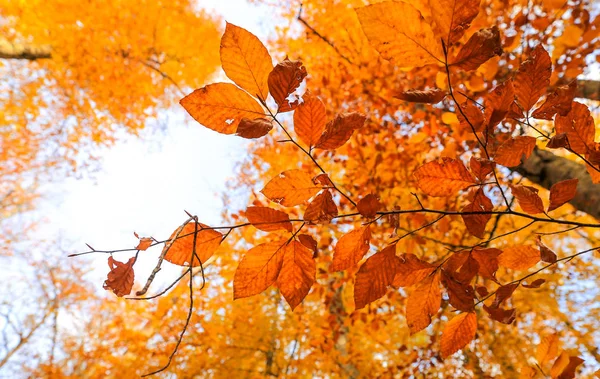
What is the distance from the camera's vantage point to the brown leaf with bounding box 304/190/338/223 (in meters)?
0.69

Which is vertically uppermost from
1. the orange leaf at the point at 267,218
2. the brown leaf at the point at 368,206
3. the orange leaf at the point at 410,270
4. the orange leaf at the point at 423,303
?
the orange leaf at the point at 267,218

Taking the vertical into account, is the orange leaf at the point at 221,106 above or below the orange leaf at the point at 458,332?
above

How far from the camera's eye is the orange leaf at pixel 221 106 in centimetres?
59

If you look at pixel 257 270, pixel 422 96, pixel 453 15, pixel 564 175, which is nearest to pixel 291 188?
pixel 257 270

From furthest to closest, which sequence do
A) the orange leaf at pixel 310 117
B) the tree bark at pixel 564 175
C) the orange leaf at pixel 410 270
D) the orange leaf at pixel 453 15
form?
the tree bark at pixel 564 175, the orange leaf at pixel 410 270, the orange leaf at pixel 310 117, the orange leaf at pixel 453 15

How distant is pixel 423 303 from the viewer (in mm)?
765

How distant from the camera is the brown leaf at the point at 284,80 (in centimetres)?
57

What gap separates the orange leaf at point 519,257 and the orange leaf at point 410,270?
19 cm

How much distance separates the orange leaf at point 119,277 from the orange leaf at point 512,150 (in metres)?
0.78

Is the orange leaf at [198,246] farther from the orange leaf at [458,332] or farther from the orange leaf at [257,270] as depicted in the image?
the orange leaf at [458,332]

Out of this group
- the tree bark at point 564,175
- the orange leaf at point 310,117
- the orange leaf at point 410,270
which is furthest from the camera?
the tree bark at point 564,175

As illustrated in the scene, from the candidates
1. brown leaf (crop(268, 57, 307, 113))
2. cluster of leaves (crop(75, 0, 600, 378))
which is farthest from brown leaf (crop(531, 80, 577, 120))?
brown leaf (crop(268, 57, 307, 113))

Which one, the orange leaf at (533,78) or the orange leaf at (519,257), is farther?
the orange leaf at (519,257)

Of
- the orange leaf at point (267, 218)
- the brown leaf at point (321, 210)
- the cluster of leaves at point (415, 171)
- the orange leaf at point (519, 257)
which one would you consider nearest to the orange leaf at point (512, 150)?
the cluster of leaves at point (415, 171)
